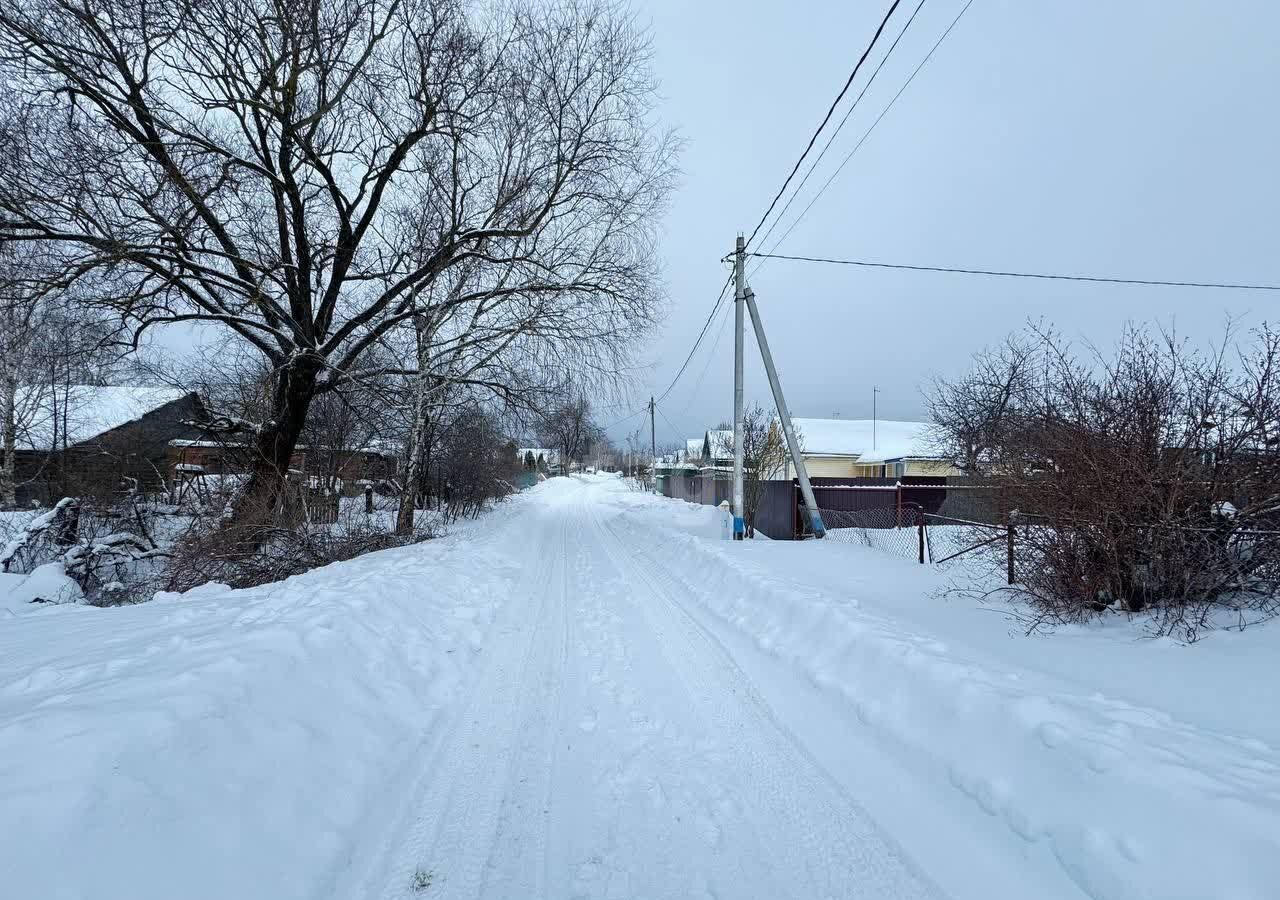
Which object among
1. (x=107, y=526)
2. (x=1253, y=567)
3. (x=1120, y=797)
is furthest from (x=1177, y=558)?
(x=107, y=526)

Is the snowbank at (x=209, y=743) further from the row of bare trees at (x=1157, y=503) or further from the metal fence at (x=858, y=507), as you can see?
the metal fence at (x=858, y=507)

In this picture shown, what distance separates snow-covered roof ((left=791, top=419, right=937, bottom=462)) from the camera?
119 ft

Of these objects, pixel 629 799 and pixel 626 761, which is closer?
pixel 629 799

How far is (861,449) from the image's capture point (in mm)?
37938

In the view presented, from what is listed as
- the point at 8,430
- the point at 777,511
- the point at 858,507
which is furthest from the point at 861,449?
the point at 8,430

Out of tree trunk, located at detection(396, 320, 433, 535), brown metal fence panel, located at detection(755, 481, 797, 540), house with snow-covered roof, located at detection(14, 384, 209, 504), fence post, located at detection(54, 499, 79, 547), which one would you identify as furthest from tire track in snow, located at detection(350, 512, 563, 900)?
house with snow-covered roof, located at detection(14, 384, 209, 504)

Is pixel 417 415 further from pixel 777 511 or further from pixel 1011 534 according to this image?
pixel 1011 534

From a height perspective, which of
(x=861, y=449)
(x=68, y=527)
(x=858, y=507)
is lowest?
(x=858, y=507)

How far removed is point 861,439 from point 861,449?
5.82 ft

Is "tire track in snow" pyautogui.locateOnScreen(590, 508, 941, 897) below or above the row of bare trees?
below

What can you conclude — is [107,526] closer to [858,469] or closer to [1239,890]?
[1239,890]

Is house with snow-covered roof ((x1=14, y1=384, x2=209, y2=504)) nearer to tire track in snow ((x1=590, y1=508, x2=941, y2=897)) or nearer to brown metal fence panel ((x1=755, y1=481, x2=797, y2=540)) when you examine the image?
tire track in snow ((x1=590, y1=508, x2=941, y2=897))

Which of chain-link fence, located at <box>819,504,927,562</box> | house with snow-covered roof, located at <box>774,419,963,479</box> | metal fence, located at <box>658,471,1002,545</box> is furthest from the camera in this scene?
house with snow-covered roof, located at <box>774,419,963,479</box>

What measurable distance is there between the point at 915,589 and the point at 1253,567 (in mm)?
2957
